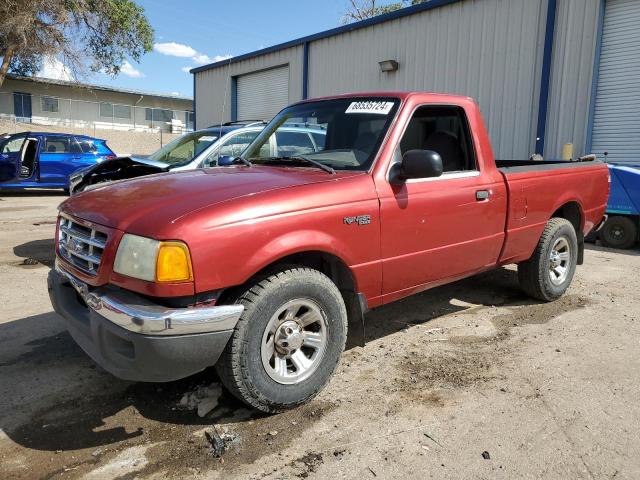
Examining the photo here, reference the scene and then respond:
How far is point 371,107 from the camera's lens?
3.87 meters

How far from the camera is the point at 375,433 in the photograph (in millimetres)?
2861

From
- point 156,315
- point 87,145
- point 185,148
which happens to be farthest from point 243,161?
point 87,145

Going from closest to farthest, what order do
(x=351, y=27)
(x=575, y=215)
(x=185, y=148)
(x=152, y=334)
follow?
(x=152, y=334) < (x=575, y=215) < (x=185, y=148) < (x=351, y=27)

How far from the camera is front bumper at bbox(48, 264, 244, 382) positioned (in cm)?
251

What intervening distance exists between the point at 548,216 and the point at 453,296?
4.14 ft

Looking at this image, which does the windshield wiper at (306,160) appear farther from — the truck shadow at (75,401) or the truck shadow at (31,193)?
the truck shadow at (31,193)

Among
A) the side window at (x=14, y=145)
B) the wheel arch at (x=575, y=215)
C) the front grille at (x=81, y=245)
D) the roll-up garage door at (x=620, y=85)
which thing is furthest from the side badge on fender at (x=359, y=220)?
the side window at (x=14, y=145)

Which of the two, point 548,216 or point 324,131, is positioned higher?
point 324,131

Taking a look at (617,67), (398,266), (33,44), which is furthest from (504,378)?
(33,44)

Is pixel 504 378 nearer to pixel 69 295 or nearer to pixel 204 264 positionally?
pixel 204 264

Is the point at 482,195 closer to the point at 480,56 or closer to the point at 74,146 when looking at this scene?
the point at 480,56

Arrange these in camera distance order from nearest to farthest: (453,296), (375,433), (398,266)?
1. (375,433)
2. (398,266)
3. (453,296)

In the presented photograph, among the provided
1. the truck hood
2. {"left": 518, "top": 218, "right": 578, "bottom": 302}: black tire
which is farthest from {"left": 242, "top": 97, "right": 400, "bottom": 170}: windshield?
{"left": 518, "top": 218, "right": 578, "bottom": 302}: black tire

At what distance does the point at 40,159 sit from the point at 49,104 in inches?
979
